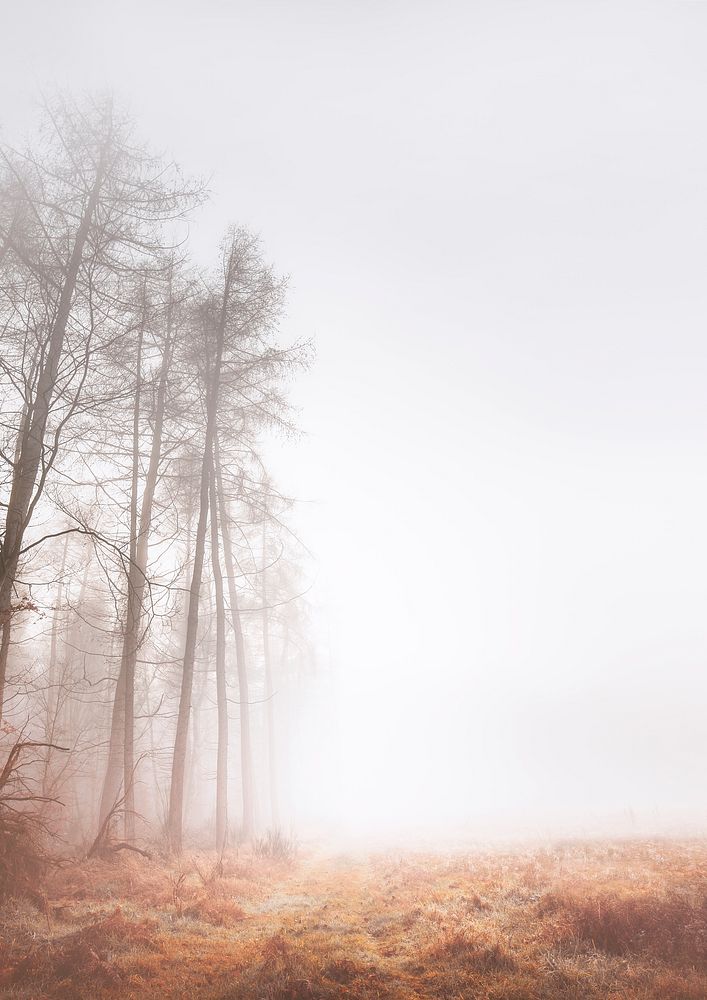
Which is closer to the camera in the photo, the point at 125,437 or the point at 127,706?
the point at 127,706

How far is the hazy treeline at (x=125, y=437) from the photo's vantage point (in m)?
5.51

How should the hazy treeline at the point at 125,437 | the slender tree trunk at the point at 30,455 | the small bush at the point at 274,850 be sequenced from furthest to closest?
the small bush at the point at 274,850 < the hazy treeline at the point at 125,437 < the slender tree trunk at the point at 30,455

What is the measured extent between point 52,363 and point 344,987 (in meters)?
7.20

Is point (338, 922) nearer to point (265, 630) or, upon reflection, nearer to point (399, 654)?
point (265, 630)

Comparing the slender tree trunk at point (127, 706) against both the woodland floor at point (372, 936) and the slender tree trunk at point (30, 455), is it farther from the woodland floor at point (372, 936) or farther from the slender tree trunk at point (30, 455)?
the slender tree trunk at point (30, 455)

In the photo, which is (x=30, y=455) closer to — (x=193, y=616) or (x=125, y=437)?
(x=193, y=616)

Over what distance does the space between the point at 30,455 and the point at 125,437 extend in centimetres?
873

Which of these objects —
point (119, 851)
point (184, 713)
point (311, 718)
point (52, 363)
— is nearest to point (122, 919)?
point (119, 851)

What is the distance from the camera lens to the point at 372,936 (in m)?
6.54

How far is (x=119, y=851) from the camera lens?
382 inches

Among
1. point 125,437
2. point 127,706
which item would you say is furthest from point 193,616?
point 125,437

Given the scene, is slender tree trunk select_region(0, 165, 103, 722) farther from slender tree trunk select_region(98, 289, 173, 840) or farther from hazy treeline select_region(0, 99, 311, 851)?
slender tree trunk select_region(98, 289, 173, 840)

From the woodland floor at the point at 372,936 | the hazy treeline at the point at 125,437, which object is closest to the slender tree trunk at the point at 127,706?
the hazy treeline at the point at 125,437

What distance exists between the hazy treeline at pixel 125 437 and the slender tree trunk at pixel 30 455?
0.12 feet
